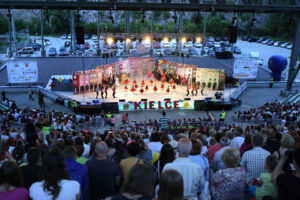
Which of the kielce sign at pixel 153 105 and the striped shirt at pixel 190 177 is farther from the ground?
the striped shirt at pixel 190 177

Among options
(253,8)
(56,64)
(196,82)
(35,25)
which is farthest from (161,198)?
(35,25)

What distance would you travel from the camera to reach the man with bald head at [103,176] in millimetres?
4605

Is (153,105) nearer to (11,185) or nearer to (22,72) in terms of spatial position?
(22,72)

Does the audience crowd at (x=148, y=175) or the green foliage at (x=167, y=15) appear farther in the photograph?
the green foliage at (x=167, y=15)

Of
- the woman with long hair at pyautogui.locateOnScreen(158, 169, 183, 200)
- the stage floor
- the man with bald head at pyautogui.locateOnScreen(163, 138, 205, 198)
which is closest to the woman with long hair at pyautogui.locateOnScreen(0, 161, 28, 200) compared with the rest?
the woman with long hair at pyautogui.locateOnScreen(158, 169, 183, 200)

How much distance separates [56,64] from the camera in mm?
36219

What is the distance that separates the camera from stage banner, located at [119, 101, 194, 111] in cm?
2138

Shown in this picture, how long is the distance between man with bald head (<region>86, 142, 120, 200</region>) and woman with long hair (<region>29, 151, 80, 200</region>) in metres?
0.85

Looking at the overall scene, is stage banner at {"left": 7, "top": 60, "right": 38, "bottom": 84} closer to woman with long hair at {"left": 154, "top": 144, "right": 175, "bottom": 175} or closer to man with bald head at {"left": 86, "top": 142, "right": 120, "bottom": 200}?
woman with long hair at {"left": 154, "top": 144, "right": 175, "bottom": 175}

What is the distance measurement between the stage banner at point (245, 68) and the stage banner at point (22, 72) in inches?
630

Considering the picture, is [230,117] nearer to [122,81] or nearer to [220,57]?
[122,81]

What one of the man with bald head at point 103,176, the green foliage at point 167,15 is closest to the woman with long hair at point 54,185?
the man with bald head at point 103,176

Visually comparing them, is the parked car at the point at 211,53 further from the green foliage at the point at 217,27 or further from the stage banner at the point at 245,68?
the green foliage at the point at 217,27

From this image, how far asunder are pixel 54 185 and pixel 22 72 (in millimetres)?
22923
